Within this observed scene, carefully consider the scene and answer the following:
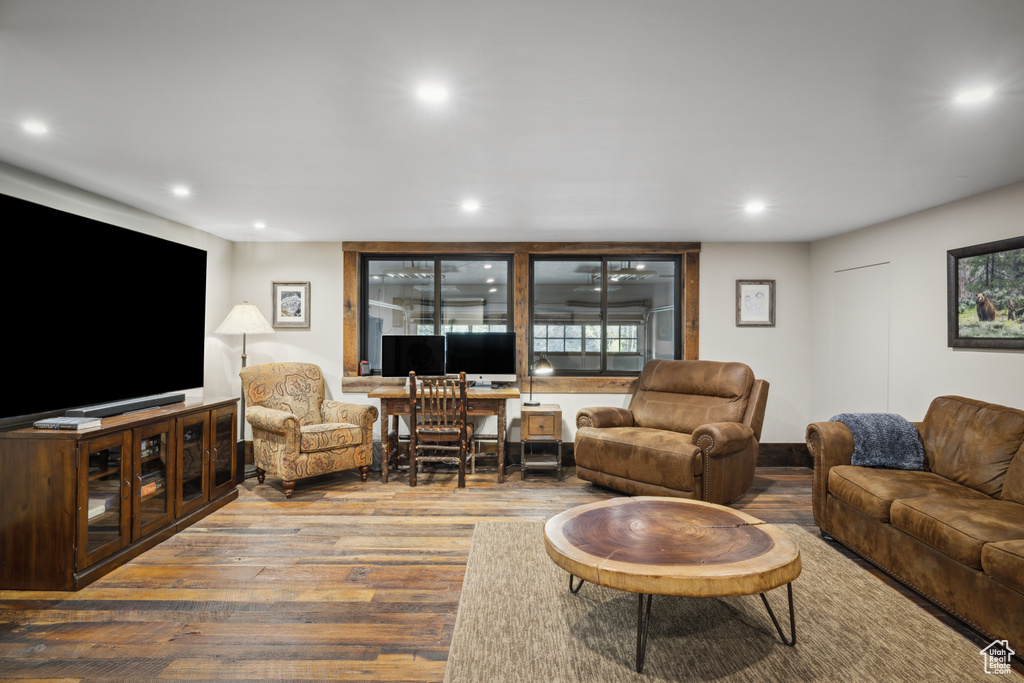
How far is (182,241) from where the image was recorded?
14.2 ft

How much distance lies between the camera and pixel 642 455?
385 cm

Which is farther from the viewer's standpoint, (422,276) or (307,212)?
(422,276)

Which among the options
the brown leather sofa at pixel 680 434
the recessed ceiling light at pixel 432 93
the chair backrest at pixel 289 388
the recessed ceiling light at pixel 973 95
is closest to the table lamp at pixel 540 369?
the brown leather sofa at pixel 680 434

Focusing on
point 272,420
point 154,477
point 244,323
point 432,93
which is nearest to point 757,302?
point 432,93

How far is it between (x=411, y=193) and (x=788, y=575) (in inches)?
117

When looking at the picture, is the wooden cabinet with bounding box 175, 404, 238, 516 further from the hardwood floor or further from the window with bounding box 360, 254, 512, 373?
the window with bounding box 360, 254, 512, 373

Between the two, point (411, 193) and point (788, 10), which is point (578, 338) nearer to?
point (411, 193)

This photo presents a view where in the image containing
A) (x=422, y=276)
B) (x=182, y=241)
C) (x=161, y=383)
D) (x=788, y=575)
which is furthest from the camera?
(x=422, y=276)

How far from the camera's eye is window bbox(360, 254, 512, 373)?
5301 mm

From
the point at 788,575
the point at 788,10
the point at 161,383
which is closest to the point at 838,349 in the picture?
the point at 788,575

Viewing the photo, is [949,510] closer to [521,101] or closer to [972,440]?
[972,440]

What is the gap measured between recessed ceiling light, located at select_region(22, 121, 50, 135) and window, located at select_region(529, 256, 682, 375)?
3.74m

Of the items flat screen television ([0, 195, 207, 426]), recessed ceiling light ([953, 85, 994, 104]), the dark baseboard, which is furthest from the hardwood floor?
recessed ceiling light ([953, 85, 994, 104])

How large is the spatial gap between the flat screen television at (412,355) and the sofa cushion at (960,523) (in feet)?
12.1
